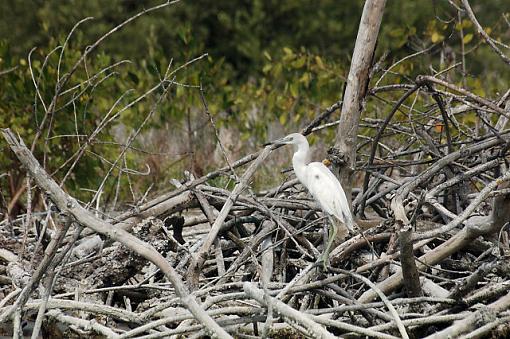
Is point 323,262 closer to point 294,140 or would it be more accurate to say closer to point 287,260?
point 294,140

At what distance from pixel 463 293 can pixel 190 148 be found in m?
5.13

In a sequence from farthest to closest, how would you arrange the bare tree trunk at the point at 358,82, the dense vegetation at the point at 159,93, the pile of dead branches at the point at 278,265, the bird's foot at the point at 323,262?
the dense vegetation at the point at 159,93, the bare tree trunk at the point at 358,82, the bird's foot at the point at 323,262, the pile of dead branches at the point at 278,265

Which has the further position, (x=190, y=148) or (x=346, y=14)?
(x=346, y=14)

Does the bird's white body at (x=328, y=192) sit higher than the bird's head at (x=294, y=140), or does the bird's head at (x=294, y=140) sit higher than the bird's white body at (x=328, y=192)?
the bird's head at (x=294, y=140)

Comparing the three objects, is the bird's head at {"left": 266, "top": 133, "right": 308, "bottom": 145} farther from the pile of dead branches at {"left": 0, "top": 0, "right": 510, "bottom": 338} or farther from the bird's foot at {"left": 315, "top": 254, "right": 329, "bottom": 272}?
the bird's foot at {"left": 315, "top": 254, "right": 329, "bottom": 272}

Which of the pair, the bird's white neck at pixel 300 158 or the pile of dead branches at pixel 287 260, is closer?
the pile of dead branches at pixel 287 260

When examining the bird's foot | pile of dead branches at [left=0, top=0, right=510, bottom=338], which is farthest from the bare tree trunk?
the bird's foot

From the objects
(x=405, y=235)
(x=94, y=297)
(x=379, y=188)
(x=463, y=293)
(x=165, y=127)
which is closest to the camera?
(x=405, y=235)

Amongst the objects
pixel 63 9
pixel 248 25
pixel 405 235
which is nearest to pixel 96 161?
pixel 405 235

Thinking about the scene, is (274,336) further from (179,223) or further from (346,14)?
(346,14)

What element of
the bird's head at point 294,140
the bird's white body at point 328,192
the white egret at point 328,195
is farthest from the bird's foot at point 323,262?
the bird's head at point 294,140

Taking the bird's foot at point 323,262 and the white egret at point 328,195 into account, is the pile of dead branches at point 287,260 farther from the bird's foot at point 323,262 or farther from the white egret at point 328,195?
the white egret at point 328,195

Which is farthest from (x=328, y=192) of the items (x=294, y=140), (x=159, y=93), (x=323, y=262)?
(x=159, y=93)

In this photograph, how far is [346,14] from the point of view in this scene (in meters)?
19.7
